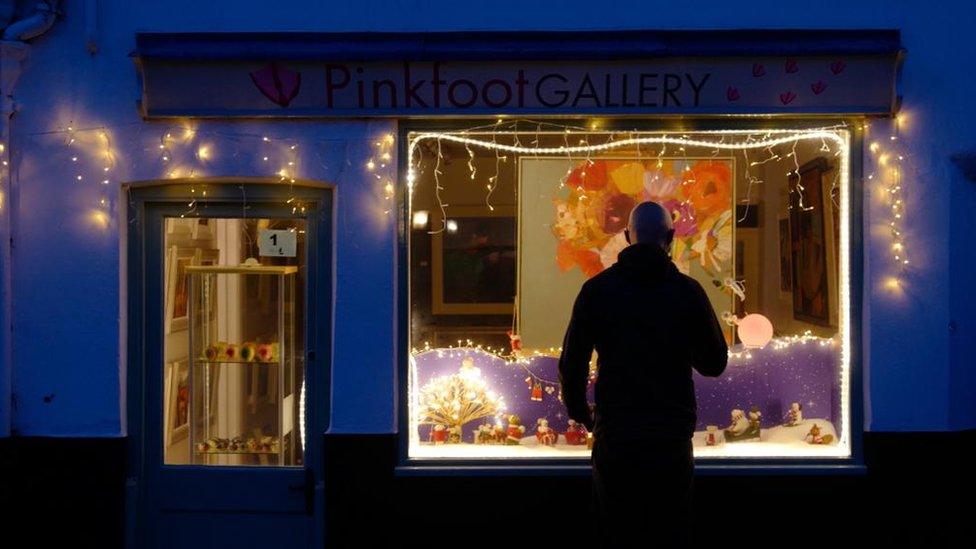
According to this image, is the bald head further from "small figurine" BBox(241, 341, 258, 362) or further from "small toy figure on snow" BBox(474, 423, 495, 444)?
"small figurine" BBox(241, 341, 258, 362)

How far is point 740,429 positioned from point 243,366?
10.0 feet

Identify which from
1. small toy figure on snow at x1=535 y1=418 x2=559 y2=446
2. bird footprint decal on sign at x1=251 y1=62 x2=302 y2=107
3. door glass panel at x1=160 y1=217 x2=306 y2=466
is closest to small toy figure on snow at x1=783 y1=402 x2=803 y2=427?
small toy figure on snow at x1=535 y1=418 x2=559 y2=446

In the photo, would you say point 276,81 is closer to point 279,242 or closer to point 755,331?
point 279,242

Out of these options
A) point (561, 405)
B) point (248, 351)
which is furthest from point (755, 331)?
point (248, 351)

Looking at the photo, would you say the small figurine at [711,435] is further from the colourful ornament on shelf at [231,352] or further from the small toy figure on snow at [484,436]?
the colourful ornament on shelf at [231,352]

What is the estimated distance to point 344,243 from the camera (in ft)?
17.6

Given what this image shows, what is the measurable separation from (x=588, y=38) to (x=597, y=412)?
229cm

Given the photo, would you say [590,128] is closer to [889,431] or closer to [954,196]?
[954,196]

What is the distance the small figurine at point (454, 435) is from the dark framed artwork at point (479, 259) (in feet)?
2.39

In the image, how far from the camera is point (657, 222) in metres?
4.06

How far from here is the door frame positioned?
17.9 ft

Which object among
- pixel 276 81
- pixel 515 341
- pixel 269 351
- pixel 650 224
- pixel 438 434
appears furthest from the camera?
pixel 515 341

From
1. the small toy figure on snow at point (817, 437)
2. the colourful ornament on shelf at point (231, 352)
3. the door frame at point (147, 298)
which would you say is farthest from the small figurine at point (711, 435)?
the colourful ornament on shelf at point (231, 352)

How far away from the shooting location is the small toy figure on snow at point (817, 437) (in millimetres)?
5586
